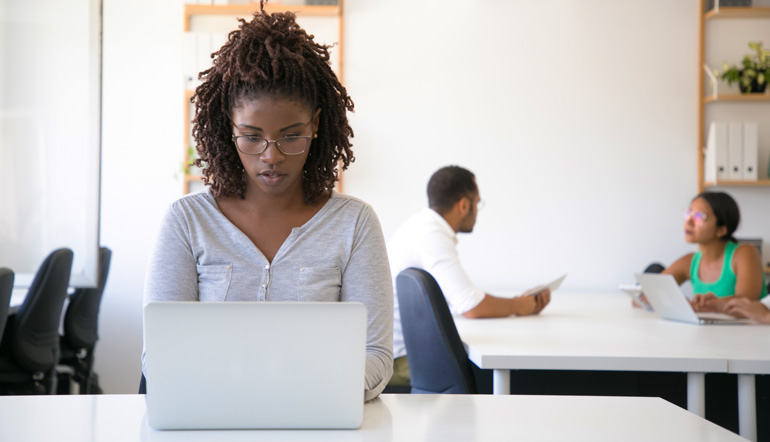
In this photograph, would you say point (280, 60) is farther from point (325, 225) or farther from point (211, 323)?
point (211, 323)

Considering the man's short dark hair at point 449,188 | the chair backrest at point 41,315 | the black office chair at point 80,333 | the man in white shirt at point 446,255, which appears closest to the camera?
the man in white shirt at point 446,255

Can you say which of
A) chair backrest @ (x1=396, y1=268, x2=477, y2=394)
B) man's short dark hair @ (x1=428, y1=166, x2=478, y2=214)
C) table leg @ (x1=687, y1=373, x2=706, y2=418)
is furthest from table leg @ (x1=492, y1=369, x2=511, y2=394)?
man's short dark hair @ (x1=428, y1=166, x2=478, y2=214)

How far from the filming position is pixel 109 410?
3.56 feet

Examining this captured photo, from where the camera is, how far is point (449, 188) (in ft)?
9.00

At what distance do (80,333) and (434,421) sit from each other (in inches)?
118

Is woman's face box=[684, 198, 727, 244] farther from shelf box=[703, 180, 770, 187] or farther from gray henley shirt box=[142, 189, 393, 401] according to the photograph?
gray henley shirt box=[142, 189, 393, 401]

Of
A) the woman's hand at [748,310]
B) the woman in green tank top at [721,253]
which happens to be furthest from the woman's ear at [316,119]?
the woman in green tank top at [721,253]

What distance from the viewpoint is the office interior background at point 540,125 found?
4.16m

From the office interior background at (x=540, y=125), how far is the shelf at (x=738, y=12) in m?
0.06

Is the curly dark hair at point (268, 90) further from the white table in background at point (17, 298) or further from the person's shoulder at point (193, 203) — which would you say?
the white table in background at point (17, 298)

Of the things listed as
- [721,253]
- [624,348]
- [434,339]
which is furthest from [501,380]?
[721,253]

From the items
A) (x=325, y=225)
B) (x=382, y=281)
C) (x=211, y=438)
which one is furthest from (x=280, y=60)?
(x=211, y=438)

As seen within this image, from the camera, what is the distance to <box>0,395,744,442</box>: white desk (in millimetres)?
963

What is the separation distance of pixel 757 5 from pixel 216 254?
3969 mm
